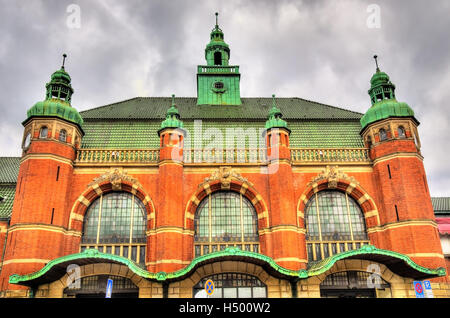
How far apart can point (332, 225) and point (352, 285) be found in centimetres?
382

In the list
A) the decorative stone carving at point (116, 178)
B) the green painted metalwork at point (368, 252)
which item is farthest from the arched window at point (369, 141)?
the decorative stone carving at point (116, 178)

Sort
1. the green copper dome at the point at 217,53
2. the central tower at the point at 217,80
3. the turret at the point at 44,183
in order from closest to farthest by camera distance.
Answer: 1. the turret at the point at 44,183
2. the central tower at the point at 217,80
3. the green copper dome at the point at 217,53

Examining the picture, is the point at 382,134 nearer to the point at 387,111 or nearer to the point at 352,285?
the point at 387,111

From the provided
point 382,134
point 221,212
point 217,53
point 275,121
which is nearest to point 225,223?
point 221,212

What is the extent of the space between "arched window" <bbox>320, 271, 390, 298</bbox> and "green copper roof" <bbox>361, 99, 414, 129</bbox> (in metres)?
10.4

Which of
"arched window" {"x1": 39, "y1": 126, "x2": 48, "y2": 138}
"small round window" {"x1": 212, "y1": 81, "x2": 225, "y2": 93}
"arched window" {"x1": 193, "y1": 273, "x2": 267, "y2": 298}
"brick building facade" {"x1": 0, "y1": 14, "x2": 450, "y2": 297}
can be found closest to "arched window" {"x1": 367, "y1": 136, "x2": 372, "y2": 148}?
"brick building facade" {"x1": 0, "y1": 14, "x2": 450, "y2": 297}

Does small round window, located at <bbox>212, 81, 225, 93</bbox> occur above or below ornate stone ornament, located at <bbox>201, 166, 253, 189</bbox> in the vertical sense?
above

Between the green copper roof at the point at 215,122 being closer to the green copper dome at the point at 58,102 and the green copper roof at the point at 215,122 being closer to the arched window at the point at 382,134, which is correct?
the arched window at the point at 382,134

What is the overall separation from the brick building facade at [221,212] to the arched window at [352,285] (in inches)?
3.0

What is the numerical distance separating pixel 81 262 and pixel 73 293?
233cm

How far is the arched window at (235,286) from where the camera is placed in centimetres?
2277

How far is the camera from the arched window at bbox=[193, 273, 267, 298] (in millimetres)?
22766

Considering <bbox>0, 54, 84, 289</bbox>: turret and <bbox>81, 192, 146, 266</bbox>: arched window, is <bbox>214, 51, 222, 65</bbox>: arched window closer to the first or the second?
<bbox>0, 54, 84, 289</bbox>: turret
